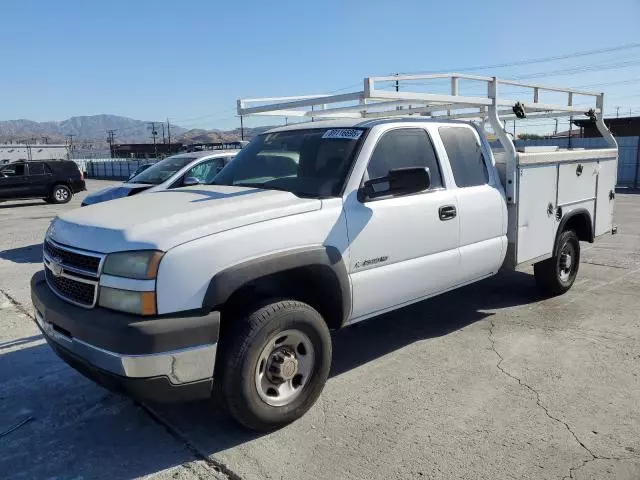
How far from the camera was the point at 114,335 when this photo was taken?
2.85 metres

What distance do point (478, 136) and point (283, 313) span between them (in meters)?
2.85

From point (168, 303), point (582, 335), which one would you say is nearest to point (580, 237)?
point (582, 335)

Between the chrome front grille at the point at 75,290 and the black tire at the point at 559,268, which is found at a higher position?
the chrome front grille at the point at 75,290

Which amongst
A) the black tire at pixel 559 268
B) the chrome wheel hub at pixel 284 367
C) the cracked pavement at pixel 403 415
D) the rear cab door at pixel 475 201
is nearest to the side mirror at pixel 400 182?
the rear cab door at pixel 475 201

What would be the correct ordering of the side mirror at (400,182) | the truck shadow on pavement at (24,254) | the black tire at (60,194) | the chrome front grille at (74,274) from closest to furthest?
1. the chrome front grille at (74,274)
2. the side mirror at (400,182)
3. the truck shadow on pavement at (24,254)
4. the black tire at (60,194)

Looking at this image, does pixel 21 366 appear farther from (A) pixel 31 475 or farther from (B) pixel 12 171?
(B) pixel 12 171

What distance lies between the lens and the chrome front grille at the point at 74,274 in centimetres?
308

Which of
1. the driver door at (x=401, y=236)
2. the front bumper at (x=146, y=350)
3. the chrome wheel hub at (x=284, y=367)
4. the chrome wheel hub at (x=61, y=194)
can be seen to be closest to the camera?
the front bumper at (x=146, y=350)

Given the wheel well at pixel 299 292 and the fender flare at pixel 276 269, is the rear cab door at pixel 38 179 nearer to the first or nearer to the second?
the wheel well at pixel 299 292

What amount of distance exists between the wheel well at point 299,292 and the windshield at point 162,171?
6803mm

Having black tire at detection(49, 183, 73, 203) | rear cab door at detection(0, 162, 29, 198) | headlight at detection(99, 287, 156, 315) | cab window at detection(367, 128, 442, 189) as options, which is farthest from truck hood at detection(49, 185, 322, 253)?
black tire at detection(49, 183, 73, 203)

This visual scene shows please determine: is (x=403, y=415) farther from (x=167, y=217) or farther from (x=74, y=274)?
(x=74, y=274)

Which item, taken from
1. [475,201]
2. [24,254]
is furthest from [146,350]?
[24,254]

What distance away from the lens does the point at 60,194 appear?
20609 millimetres
